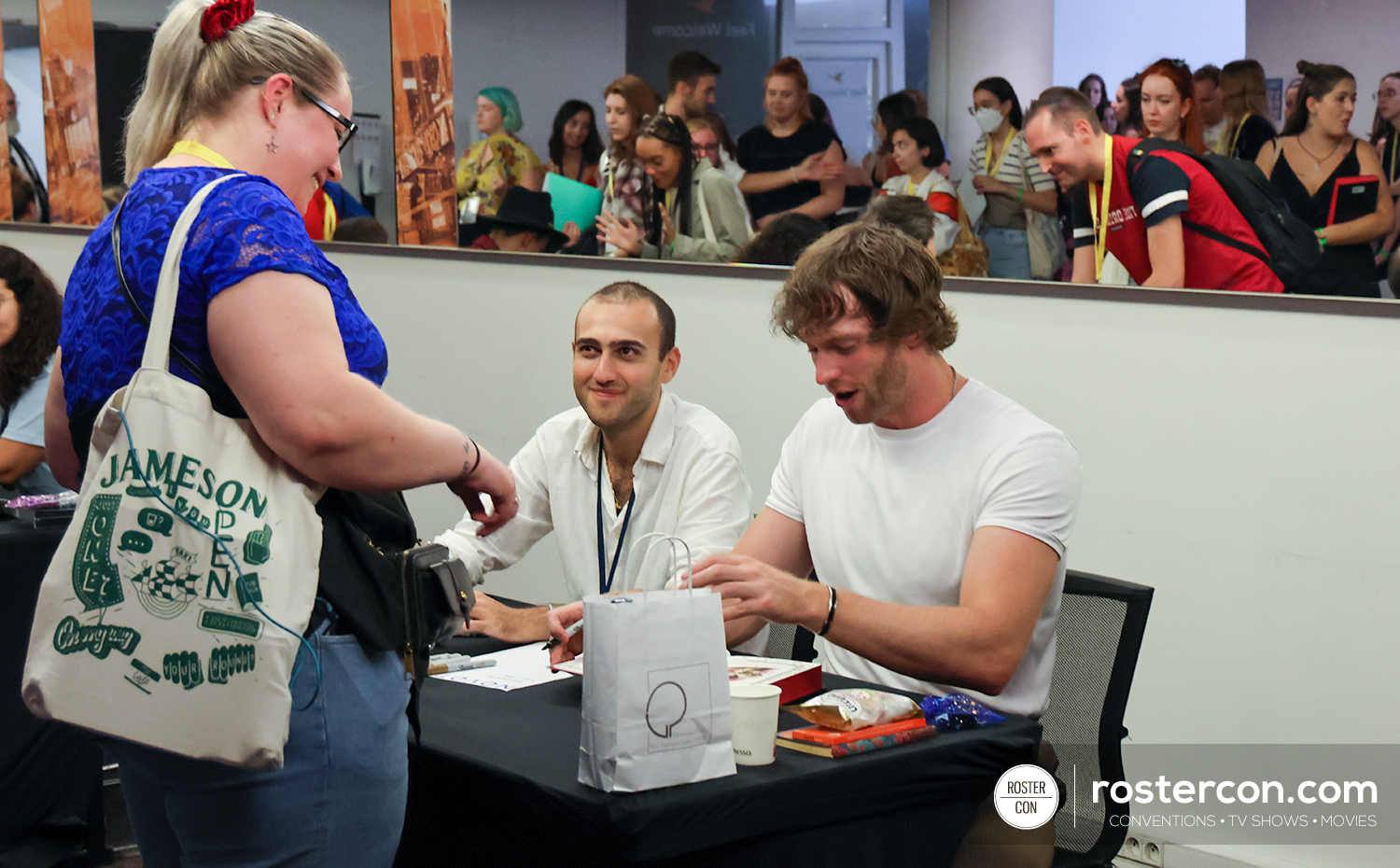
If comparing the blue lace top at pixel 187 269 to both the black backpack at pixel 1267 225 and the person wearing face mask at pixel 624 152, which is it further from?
the person wearing face mask at pixel 624 152

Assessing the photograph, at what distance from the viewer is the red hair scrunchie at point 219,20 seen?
1272mm

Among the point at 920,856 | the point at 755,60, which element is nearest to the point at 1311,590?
the point at 920,856

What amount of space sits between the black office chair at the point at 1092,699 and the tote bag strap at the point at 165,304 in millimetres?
1393

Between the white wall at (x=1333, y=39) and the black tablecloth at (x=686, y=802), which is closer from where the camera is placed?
the black tablecloth at (x=686, y=802)

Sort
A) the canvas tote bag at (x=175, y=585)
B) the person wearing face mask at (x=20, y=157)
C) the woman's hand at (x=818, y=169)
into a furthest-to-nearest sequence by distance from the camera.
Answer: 1. the person wearing face mask at (x=20, y=157)
2. the woman's hand at (x=818, y=169)
3. the canvas tote bag at (x=175, y=585)

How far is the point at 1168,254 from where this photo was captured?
118 inches

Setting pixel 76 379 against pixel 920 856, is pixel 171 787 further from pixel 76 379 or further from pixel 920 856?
pixel 920 856

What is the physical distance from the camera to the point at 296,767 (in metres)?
1.19

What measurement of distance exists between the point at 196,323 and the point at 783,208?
2815mm

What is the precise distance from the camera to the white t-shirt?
1.89 meters

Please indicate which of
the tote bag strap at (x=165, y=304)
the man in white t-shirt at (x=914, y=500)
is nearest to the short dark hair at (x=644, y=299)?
the man in white t-shirt at (x=914, y=500)

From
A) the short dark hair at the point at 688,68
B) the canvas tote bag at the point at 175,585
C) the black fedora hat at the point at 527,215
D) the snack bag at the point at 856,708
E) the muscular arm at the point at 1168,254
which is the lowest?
the snack bag at the point at 856,708

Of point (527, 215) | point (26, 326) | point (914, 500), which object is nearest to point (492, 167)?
point (527, 215)

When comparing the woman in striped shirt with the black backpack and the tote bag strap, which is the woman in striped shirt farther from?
the tote bag strap
